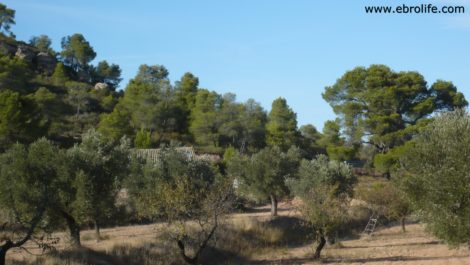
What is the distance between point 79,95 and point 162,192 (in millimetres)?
60101

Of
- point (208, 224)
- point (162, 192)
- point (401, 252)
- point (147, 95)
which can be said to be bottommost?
point (401, 252)

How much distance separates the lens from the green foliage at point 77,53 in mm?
111875

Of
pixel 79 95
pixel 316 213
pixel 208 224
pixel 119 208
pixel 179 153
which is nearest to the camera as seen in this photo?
pixel 208 224

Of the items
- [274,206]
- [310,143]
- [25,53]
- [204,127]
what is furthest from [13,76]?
[274,206]

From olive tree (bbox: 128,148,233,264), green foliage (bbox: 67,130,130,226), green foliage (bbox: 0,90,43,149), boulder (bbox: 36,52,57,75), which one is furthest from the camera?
boulder (bbox: 36,52,57,75)

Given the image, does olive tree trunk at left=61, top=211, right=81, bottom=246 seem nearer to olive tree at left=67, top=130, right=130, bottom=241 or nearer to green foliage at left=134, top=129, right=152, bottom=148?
olive tree at left=67, top=130, right=130, bottom=241

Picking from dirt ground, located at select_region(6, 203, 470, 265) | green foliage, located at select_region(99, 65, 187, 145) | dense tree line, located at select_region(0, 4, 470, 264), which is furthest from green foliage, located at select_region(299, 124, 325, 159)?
dirt ground, located at select_region(6, 203, 470, 265)

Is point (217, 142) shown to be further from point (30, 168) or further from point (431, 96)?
point (30, 168)

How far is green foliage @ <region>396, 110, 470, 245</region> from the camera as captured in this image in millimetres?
17531

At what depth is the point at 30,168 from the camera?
21.5m

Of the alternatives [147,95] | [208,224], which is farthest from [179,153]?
[147,95]

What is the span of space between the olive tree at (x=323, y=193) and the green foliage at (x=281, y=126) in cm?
3036

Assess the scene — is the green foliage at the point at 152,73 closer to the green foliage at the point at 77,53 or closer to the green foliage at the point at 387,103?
the green foliage at the point at 77,53

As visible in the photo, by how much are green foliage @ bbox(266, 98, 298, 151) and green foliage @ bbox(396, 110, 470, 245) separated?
4991 centimetres
